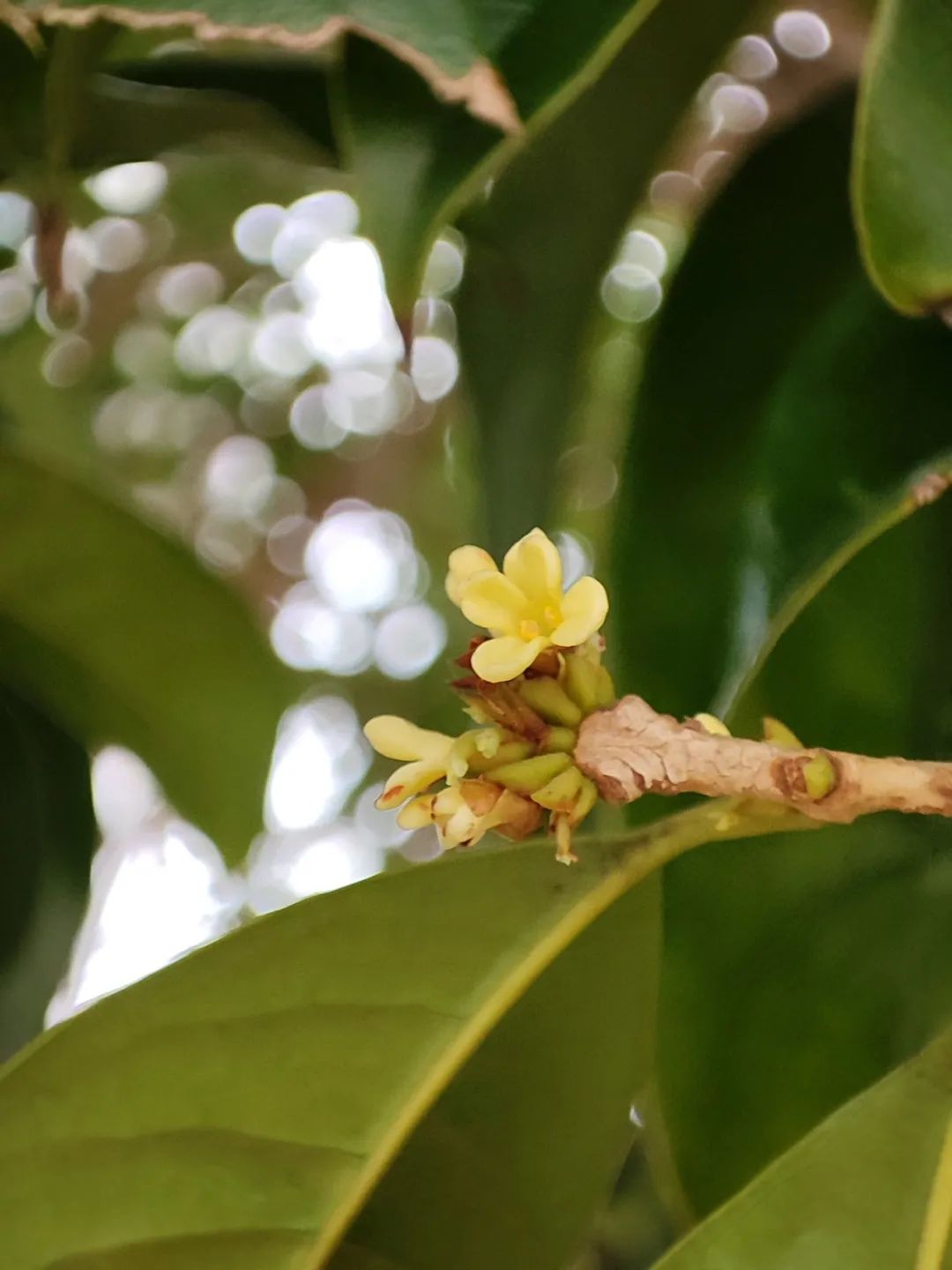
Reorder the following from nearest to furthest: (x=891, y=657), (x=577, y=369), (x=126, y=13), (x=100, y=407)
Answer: (x=126, y=13) → (x=891, y=657) → (x=577, y=369) → (x=100, y=407)

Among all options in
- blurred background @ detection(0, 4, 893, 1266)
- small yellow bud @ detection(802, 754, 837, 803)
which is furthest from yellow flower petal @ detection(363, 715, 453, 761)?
blurred background @ detection(0, 4, 893, 1266)

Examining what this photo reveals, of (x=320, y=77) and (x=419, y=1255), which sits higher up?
(x=320, y=77)

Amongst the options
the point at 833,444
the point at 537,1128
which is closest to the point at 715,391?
the point at 833,444

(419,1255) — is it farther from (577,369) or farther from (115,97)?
(115,97)

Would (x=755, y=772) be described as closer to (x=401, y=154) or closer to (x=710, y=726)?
(x=710, y=726)

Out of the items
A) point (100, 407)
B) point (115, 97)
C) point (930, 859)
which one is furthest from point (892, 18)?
point (100, 407)

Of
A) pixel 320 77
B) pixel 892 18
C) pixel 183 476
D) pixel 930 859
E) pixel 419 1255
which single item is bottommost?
pixel 183 476

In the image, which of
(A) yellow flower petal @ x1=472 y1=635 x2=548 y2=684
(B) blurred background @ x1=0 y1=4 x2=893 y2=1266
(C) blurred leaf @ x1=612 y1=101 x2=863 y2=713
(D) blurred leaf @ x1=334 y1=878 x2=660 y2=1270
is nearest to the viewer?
(A) yellow flower petal @ x1=472 y1=635 x2=548 y2=684

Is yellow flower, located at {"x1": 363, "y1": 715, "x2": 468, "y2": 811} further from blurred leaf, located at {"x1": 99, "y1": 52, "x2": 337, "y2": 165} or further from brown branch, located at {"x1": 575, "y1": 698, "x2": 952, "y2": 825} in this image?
blurred leaf, located at {"x1": 99, "y1": 52, "x2": 337, "y2": 165}
